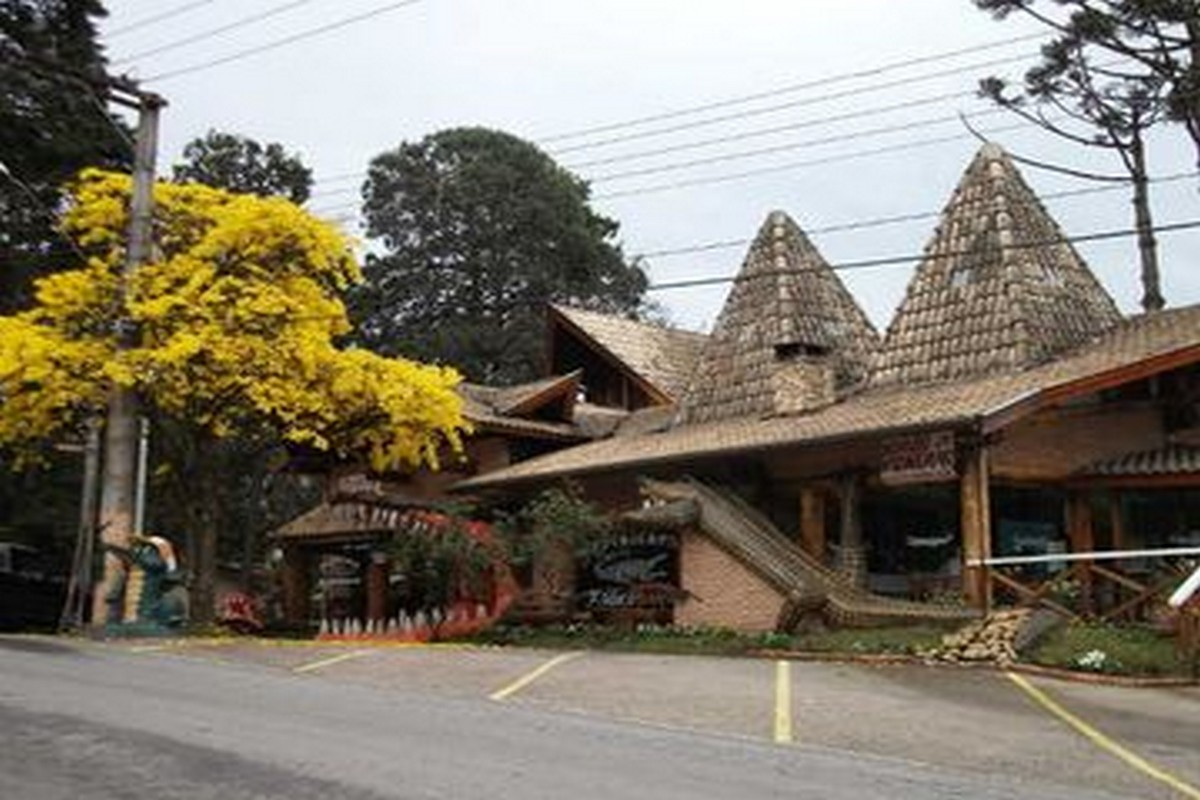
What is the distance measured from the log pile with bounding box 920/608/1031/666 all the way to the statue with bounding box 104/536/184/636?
1189 cm

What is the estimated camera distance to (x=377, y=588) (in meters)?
36.6

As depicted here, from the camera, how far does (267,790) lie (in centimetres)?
959

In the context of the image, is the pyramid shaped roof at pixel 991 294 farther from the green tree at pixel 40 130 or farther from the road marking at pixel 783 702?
the green tree at pixel 40 130

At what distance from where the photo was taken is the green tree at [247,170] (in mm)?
55344

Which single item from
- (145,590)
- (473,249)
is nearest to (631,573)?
(145,590)

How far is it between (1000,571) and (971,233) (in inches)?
351

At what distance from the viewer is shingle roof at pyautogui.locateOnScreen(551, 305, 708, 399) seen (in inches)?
1594

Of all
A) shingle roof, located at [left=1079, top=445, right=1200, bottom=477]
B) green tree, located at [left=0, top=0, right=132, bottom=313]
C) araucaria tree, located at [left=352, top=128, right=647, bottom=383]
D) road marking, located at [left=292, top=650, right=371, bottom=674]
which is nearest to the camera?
road marking, located at [left=292, top=650, right=371, bottom=674]

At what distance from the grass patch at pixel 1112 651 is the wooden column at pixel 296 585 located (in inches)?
972

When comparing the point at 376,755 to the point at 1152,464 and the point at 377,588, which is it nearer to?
the point at 1152,464

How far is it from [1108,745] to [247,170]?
47045 mm

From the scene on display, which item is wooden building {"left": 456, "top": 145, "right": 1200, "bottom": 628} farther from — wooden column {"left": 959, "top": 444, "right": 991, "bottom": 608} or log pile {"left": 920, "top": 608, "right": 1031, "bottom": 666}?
log pile {"left": 920, "top": 608, "right": 1031, "bottom": 666}

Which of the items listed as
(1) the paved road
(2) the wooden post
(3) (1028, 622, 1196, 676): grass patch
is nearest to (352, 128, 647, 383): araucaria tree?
(2) the wooden post

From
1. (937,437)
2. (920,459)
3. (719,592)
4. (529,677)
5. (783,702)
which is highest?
(937,437)
